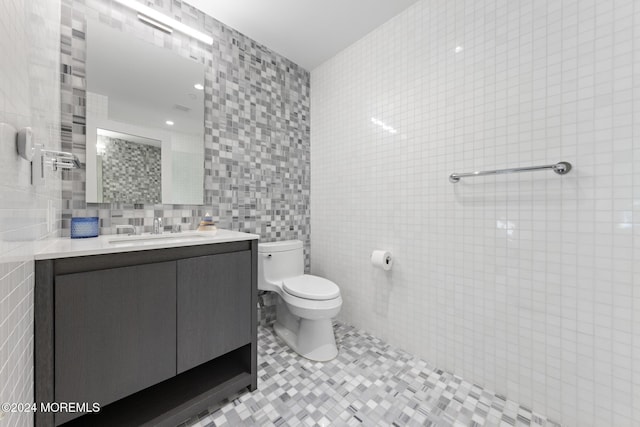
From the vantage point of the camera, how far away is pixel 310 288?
180 centimetres

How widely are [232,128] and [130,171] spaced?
75cm

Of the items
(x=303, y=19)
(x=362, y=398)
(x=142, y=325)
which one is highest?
(x=303, y=19)

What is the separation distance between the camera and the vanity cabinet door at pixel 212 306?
1.21m

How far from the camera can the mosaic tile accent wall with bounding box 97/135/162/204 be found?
146 cm

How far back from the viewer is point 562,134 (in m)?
1.23

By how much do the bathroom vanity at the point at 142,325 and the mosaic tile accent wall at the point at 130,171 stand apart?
303 mm

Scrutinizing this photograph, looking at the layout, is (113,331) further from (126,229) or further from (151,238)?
(126,229)

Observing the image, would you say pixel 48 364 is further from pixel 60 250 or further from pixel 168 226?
pixel 168 226

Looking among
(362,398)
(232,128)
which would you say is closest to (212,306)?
(362,398)

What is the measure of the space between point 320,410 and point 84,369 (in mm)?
1027

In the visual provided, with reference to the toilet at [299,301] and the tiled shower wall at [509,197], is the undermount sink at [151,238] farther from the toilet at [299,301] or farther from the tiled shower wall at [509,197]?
the tiled shower wall at [509,197]

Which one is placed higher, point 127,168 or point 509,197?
point 127,168

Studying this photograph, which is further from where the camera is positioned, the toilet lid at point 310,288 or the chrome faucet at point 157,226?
the toilet lid at point 310,288

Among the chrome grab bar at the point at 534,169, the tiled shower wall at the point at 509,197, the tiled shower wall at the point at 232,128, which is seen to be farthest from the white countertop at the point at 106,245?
the chrome grab bar at the point at 534,169
